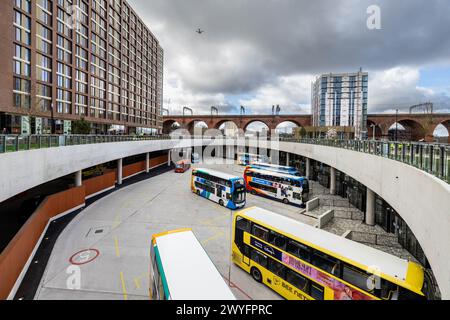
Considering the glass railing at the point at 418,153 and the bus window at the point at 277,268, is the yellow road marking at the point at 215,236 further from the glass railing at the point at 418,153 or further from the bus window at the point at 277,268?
the glass railing at the point at 418,153

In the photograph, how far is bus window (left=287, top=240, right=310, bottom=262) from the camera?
8.00 meters

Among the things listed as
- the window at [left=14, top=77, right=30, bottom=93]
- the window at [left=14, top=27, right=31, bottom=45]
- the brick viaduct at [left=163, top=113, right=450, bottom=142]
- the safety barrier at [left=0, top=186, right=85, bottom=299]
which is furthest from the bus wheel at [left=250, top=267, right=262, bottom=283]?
the brick viaduct at [left=163, top=113, right=450, bottom=142]

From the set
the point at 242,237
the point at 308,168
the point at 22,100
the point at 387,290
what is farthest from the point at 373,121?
the point at 22,100

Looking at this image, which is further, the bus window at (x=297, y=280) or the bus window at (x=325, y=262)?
the bus window at (x=297, y=280)

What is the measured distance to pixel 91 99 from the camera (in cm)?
4325

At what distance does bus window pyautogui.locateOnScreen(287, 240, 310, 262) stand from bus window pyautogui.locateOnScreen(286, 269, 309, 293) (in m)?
0.73

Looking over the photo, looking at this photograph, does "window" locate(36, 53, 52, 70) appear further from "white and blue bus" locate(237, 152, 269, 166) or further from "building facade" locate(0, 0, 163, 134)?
"white and blue bus" locate(237, 152, 269, 166)

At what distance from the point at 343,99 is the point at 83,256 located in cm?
9481

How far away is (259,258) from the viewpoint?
973 cm

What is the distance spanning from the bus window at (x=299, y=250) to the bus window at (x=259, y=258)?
1.40 metres

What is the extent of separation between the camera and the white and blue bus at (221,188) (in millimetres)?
18875

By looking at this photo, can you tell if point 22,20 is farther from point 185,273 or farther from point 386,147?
point 386,147

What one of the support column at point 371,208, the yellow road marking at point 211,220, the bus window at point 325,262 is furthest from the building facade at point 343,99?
the bus window at point 325,262

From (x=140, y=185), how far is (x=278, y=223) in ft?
70.9
